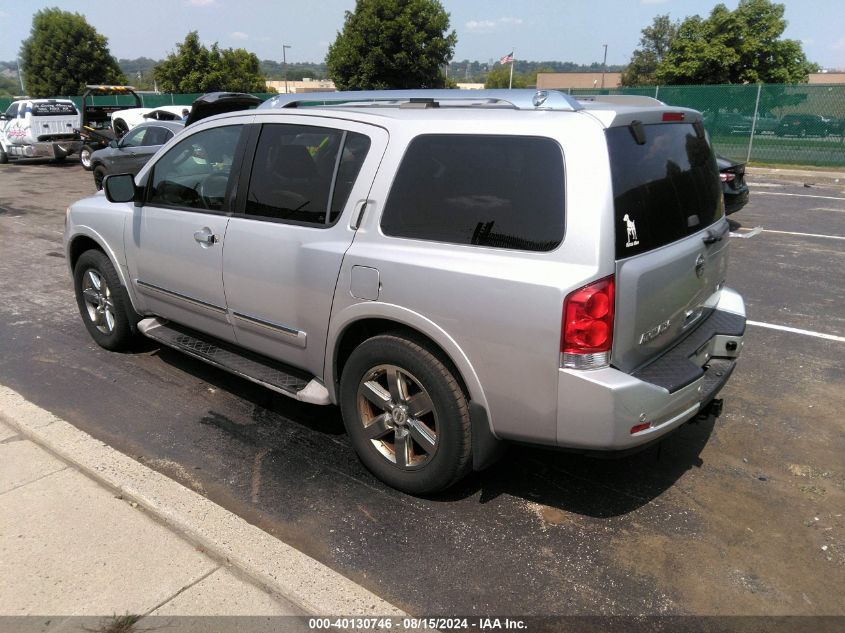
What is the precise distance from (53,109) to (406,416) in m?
21.3

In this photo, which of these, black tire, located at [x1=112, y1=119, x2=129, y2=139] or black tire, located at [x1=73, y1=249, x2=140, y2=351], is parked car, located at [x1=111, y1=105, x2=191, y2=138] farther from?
black tire, located at [x1=73, y1=249, x2=140, y2=351]

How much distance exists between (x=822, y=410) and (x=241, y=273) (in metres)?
3.73

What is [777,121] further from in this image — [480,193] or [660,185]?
[480,193]

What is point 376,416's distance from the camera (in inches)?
135

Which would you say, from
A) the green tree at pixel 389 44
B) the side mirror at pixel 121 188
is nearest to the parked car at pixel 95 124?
the green tree at pixel 389 44

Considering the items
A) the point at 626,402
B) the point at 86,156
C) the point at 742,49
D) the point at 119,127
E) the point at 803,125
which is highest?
the point at 742,49

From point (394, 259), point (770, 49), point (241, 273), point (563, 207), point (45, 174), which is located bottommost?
point (45, 174)

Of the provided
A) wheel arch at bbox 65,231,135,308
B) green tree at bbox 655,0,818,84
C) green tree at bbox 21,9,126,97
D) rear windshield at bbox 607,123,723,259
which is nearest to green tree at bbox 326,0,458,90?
green tree at bbox 655,0,818,84

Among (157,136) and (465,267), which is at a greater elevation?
(465,267)

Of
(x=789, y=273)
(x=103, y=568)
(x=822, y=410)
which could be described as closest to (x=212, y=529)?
(x=103, y=568)

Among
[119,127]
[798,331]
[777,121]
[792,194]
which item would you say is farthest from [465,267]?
[777,121]

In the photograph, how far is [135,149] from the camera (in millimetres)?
14102

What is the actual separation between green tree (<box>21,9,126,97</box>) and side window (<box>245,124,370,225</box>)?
44.5 metres

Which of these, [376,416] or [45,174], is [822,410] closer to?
[376,416]
